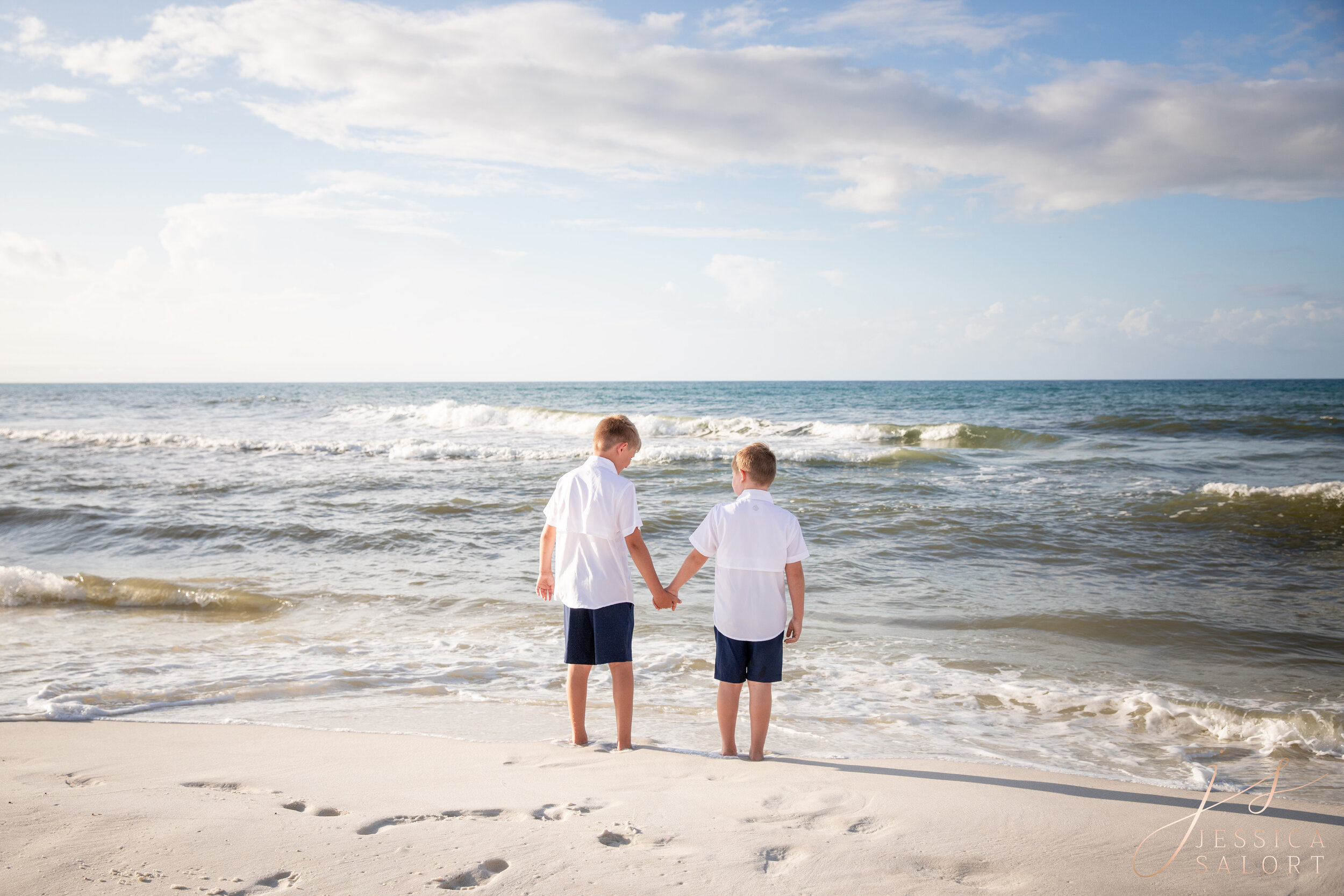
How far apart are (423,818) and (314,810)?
1.51 ft

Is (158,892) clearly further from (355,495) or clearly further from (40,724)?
(355,495)

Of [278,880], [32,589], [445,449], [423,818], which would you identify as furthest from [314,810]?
[445,449]

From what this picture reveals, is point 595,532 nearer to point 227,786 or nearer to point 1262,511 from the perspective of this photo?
point 227,786

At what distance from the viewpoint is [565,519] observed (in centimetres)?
365

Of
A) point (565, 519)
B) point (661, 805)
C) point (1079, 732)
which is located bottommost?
point (1079, 732)

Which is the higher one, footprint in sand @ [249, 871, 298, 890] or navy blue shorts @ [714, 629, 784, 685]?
navy blue shorts @ [714, 629, 784, 685]

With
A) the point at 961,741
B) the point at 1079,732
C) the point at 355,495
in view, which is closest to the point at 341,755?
the point at 961,741

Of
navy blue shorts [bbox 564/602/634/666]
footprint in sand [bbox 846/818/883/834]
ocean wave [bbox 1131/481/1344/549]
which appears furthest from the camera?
ocean wave [bbox 1131/481/1344/549]

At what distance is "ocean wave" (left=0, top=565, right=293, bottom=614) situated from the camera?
704 cm

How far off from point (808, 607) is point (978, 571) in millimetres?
2473

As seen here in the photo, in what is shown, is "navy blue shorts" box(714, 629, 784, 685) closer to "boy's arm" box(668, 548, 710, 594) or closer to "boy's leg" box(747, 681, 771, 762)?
"boy's leg" box(747, 681, 771, 762)

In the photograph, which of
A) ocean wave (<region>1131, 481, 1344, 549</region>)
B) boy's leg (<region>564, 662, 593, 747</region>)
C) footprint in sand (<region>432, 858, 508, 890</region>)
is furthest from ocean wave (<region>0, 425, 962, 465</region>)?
footprint in sand (<region>432, 858, 508, 890</region>)

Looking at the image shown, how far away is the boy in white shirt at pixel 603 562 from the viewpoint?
3.58 m

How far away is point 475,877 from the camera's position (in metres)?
2.29
